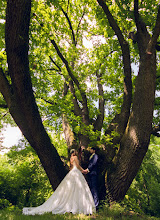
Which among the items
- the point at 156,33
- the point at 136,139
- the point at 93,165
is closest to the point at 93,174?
the point at 93,165

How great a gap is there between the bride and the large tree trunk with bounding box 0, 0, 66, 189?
344 mm

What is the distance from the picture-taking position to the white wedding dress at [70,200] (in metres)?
5.61

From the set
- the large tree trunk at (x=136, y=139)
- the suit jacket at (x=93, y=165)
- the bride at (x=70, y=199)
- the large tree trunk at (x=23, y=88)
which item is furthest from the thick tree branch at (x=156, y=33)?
the bride at (x=70, y=199)

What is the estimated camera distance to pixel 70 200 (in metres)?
5.90

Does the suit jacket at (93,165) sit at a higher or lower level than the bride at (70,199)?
higher

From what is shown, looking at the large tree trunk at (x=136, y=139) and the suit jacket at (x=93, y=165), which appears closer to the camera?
the large tree trunk at (x=136, y=139)

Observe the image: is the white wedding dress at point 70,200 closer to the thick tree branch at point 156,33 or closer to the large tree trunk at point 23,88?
the large tree trunk at point 23,88

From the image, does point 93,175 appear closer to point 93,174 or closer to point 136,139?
point 93,174

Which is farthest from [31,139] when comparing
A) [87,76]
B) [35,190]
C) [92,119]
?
[35,190]

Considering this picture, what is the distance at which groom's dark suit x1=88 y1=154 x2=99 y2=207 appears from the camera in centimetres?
638

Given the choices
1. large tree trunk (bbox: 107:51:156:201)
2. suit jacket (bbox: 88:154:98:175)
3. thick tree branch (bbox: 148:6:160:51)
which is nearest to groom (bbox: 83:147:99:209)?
suit jacket (bbox: 88:154:98:175)

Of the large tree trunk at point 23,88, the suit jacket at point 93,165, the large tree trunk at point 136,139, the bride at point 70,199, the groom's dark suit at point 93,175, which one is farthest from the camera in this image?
the suit jacket at point 93,165

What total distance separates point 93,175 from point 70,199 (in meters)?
1.27

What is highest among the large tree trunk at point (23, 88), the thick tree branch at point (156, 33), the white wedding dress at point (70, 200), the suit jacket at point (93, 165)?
the thick tree branch at point (156, 33)
